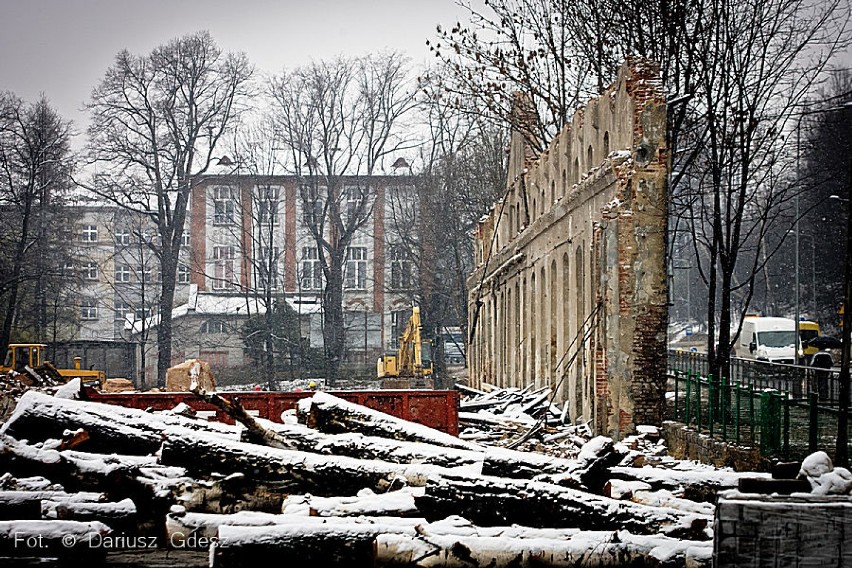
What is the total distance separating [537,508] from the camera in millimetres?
8844

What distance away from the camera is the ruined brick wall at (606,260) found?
56.3ft

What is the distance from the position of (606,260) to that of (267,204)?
41.4 metres

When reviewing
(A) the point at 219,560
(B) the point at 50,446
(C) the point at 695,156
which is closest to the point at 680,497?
(A) the point at 219,560

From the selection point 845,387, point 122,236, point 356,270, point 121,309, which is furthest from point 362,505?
point 122,236

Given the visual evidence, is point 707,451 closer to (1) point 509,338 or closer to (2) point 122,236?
(1) point 509,338

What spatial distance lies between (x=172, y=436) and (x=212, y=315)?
159ft

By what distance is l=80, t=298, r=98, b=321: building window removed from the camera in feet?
180

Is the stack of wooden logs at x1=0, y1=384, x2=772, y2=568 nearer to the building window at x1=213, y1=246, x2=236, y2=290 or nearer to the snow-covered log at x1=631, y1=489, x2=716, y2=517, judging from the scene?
the snow-covered log at x1=631, y1=489, x2=716, y2=517

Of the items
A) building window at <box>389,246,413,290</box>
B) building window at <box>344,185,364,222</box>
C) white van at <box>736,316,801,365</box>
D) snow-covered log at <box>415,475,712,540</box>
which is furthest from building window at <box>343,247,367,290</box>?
snow-covered log at <box>415,475,712,540</box>

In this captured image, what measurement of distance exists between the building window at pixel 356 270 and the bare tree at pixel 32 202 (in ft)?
58.4

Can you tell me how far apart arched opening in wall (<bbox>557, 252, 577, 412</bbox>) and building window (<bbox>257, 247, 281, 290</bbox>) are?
31.5 m

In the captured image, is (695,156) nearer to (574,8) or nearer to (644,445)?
(574,8)

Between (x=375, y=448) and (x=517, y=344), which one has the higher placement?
(x=517, y=344)

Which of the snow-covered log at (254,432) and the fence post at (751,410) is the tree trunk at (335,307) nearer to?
the fence post at (751,410)
